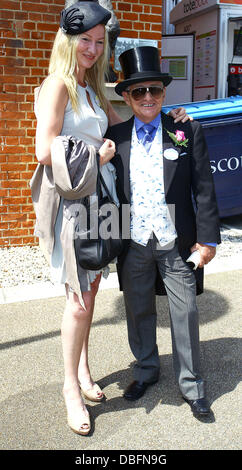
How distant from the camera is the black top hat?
7.25 feet

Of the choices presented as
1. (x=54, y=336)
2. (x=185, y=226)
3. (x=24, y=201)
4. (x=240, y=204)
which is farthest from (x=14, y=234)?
(x=185, y=226)

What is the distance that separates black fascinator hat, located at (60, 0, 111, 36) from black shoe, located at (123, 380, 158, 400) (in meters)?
1.80

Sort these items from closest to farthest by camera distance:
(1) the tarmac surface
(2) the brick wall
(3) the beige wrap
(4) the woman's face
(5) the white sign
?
(3) the beige wrap
(4) the woman's face
(1) the tarmac surface
(2) the brick wall
(5) the white sign

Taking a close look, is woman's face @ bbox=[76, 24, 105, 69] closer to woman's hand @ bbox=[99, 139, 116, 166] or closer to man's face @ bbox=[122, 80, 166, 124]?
man's face @ bbox=[122, 80, 166, 124]

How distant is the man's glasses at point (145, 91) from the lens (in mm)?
2225

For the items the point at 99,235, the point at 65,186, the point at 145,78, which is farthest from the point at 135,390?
the point at 145,78

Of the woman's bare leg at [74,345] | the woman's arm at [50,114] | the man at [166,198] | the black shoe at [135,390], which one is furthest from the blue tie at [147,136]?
the black shoe at [135,390]

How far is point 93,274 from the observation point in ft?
7.31

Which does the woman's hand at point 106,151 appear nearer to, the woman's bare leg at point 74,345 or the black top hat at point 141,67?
the black top hat at point 141,67

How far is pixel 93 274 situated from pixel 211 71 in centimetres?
730

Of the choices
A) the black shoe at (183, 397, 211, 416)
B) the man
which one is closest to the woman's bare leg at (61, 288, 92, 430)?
the man

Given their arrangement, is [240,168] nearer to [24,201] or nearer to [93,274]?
[24,201]

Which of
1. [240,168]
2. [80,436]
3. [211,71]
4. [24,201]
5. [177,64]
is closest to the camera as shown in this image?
[80,436]

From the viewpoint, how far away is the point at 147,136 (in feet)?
7.57
